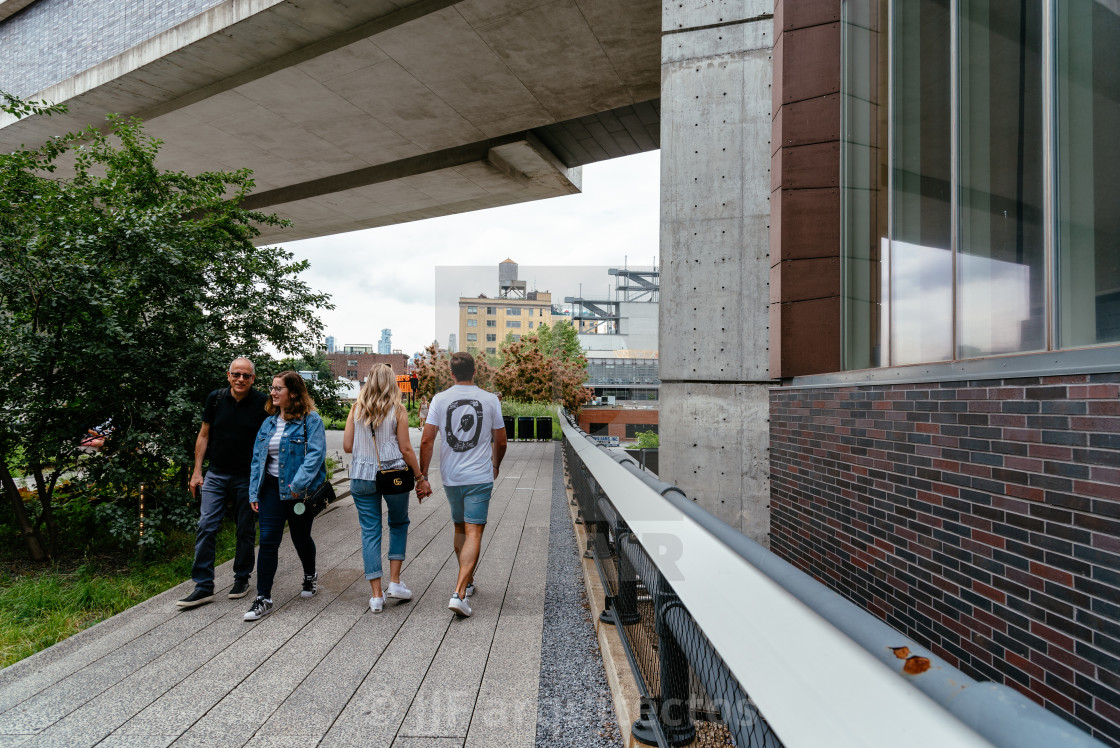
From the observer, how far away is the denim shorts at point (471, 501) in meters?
4.86

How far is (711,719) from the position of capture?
2.43 meters

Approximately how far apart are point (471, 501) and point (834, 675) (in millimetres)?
4149

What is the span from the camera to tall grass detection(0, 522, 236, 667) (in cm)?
464

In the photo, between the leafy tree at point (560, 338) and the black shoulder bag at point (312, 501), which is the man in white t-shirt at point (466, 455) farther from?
the leafy tree at point (560, 338)

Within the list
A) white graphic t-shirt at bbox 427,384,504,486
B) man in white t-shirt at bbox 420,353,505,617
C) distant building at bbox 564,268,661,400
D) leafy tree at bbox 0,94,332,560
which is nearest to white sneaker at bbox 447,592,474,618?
man in white t-shirt at bbox 420,353,505,617

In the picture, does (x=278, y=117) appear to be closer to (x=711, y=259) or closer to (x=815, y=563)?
(x=711, y=259)

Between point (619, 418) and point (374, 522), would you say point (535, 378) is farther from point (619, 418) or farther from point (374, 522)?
point (374, 522)

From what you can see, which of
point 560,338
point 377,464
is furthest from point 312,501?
point 560,338

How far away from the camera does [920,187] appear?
16.2 ft

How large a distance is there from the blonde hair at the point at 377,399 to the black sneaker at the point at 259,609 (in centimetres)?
151

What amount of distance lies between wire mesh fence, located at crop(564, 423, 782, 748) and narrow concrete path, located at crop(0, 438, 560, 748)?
64cm

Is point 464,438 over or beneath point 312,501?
over

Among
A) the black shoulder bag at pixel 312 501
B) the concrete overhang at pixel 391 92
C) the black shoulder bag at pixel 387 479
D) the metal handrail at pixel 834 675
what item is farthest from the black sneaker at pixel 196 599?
the concrete overhang at pixel 391 92

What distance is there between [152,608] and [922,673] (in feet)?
18.4
